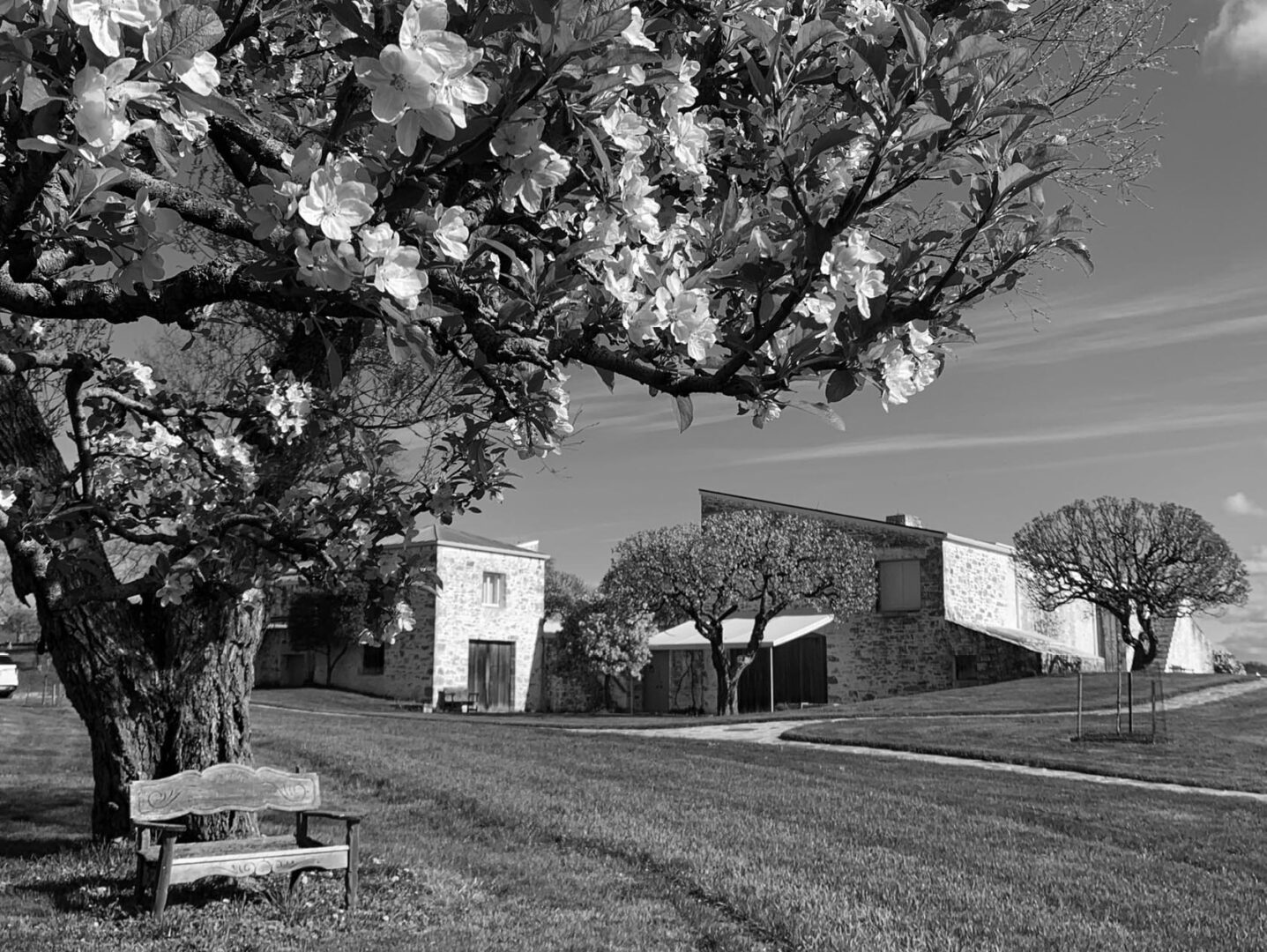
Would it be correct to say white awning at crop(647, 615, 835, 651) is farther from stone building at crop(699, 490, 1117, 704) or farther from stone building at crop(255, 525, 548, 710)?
stone building at crop(255, 525, 548, 710)

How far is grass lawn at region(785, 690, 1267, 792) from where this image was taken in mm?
14422

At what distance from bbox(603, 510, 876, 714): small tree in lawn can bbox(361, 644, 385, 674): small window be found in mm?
9828

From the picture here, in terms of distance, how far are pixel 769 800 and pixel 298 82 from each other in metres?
8.47

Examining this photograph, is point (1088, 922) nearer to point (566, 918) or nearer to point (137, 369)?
point (566, 918)

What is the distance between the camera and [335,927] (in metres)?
6.30

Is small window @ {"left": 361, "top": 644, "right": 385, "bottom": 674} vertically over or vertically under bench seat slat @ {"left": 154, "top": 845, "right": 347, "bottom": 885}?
over

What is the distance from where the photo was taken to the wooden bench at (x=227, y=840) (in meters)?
6.41

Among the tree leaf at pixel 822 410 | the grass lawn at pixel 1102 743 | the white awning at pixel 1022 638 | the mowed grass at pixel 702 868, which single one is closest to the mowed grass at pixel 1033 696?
the white awning at pixel 1022 638

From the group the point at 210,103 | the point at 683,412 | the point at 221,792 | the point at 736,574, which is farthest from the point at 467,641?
the point at 210,103

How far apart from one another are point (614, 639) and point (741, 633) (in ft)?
12.7

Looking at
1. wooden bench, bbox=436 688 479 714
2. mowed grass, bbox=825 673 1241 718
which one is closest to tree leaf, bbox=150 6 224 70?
mowed grass, bbox=825 673 1241 718

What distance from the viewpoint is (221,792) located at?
707 centimetres

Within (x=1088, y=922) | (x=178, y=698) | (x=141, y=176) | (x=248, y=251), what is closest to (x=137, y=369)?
(x=248, y=251)

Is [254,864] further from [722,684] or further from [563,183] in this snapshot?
[722,684]
